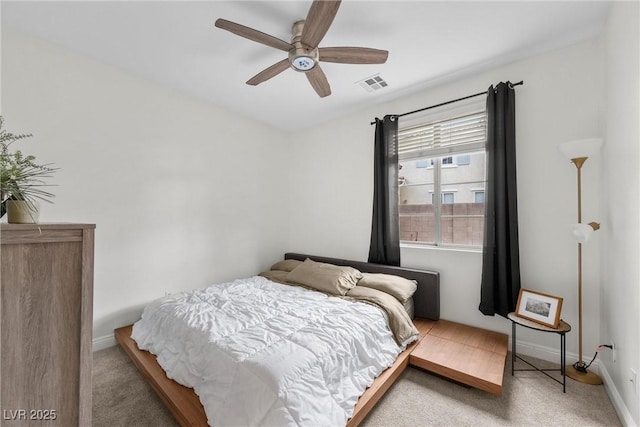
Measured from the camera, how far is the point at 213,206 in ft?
11.2

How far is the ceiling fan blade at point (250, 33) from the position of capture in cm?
167

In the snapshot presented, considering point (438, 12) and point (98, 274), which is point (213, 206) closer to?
point (98, 274)

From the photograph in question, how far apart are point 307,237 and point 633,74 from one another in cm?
355

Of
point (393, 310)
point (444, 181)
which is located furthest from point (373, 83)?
point (393, 310)

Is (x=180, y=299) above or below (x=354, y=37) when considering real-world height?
below

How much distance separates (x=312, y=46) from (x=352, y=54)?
31 centimetres

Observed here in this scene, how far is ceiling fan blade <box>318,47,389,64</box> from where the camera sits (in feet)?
6.33

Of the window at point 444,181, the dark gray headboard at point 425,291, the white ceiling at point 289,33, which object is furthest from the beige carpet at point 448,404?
the white ceiling at point 289,33

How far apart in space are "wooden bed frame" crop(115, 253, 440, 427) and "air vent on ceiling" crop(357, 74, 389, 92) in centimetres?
208

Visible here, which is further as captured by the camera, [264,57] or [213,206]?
[213,206]

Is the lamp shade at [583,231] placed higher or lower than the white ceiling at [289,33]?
lower

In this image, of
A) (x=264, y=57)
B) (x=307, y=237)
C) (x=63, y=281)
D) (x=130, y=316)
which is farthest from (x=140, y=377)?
(x=264, y=57)

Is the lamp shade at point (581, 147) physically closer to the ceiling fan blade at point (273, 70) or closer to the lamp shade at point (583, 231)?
the lamp shade at point (583, 231)

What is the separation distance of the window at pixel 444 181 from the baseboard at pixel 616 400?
128 centimetres
